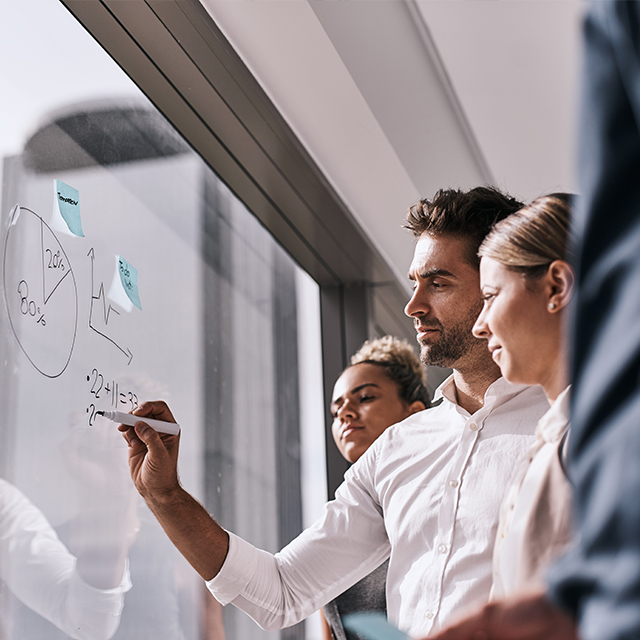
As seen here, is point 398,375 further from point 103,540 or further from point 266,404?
point 103,540

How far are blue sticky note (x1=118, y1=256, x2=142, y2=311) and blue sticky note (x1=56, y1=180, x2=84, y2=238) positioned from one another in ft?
0.43

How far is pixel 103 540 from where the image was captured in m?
1.21

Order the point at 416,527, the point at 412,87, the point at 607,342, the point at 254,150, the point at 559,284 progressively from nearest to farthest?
1. the point at 607,342
2. the point at 559,284
3. the point at 416,527
4. the point at 254,150
5. the point at 412,87

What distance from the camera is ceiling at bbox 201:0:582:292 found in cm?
154

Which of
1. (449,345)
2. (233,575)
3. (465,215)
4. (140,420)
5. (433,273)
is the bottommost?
(233,575)

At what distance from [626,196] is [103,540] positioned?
1048 millimetres

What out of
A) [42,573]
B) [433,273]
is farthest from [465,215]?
[42,573]

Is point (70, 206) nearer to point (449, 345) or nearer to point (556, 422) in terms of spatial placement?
point (449, 345)

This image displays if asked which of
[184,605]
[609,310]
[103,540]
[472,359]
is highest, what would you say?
[472,359]

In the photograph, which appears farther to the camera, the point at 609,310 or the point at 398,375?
the point at 398,375

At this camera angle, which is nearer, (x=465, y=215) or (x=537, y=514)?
(x=537, y=514)

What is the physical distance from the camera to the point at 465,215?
134cm

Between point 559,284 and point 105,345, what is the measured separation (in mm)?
796

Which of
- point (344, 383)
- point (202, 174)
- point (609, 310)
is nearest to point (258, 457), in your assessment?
point (344, 383)
